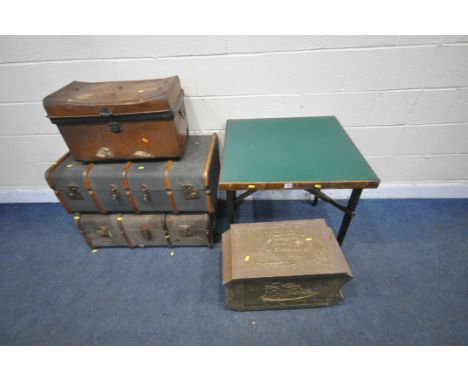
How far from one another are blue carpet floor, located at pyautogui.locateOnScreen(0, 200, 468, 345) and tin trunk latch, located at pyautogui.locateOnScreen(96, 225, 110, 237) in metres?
A: 0.21

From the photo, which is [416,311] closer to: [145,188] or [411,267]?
[411,267]

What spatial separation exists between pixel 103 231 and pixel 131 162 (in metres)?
0.58

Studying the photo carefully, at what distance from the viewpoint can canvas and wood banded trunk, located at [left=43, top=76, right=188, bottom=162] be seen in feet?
4.14

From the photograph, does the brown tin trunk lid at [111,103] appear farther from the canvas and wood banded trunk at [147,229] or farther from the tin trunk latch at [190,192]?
the canvas and wood banded trunk at [147,229]

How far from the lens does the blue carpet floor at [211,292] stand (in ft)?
4.32

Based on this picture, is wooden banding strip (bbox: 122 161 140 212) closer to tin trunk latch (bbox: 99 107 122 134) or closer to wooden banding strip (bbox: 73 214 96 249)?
tin trunk latch (bbox: 99 107 122 134)

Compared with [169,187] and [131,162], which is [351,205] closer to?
[169,187]

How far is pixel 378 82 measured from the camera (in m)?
1.61

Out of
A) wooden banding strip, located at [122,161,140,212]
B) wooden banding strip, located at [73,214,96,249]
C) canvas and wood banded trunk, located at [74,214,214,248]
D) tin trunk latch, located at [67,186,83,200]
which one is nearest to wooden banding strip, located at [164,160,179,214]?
canvas and wood banded trunk, located at [74,214,214,248]

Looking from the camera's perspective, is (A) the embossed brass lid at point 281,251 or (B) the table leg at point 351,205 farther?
(B) the table leg at point 351,205

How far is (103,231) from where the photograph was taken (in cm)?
165

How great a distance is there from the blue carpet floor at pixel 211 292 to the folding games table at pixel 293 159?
502 millimetres

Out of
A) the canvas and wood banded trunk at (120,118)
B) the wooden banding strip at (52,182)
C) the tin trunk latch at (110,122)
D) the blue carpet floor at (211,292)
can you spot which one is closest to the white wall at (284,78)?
the canvas and wood banded trunk at (120,118)

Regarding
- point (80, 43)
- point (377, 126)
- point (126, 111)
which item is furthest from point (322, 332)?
point (80, 43)
